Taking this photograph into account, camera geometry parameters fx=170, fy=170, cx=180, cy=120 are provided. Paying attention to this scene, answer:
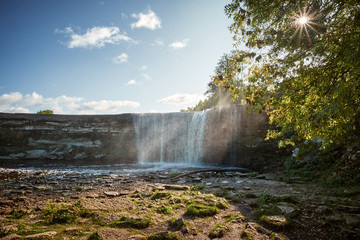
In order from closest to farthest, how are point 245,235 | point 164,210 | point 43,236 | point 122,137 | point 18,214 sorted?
point 43,236
point 245,235
point 18,214
point 164,210
point 122,137

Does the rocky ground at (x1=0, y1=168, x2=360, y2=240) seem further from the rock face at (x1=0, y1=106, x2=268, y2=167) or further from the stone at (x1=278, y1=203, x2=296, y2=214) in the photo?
the rock face at (x1=0, y1=106, x2=268, y2=167)

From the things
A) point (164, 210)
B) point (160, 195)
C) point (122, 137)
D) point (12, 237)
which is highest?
point (12, 237)

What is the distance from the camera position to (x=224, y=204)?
4609 millimetres

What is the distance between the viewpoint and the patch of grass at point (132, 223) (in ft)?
10.8

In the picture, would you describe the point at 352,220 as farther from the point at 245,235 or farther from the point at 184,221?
the point at 184,221

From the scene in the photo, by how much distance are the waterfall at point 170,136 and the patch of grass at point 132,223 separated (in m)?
17.0

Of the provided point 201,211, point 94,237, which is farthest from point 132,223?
point 201,211

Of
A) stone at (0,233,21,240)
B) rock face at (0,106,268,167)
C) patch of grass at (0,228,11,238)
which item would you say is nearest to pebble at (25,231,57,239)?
stone at (0,233,21,240)

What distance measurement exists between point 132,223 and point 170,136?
1971 centimetres

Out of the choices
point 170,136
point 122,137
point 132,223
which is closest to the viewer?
point 132,223

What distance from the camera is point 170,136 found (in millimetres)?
23062

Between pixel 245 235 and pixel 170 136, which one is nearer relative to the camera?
pixel 245 235

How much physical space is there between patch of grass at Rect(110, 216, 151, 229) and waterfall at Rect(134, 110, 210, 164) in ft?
55.7

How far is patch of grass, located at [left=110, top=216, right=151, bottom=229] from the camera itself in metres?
3.28
